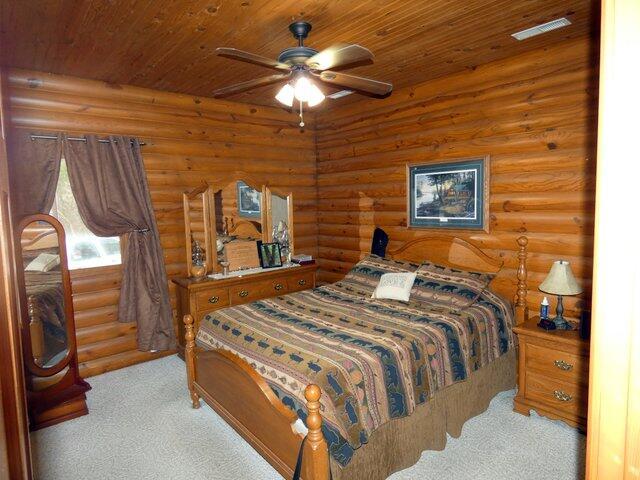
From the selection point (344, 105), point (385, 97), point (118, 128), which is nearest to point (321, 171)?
point (344, 105)

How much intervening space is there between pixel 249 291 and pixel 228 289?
275mm

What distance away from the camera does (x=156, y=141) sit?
4555mm

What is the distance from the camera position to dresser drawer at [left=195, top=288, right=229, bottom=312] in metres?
4.39

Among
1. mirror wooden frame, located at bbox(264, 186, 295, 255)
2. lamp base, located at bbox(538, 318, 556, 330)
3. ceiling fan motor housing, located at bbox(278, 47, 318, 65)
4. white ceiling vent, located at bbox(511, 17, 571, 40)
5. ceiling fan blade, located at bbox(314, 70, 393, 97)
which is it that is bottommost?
lamp base, located at bbox(538, 318, 556, 330)

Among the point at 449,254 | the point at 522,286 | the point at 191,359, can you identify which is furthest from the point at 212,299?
the point at 522,286

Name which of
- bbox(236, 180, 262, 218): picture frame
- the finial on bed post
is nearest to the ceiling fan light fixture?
the finial on bed post

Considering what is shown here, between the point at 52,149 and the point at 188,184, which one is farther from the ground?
the point at 52,149

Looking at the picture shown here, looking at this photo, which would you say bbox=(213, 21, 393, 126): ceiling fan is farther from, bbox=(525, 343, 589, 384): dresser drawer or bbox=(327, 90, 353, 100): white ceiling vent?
bbox=(525, 343, 589, 384): dresser drawer

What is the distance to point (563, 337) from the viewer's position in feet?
10.0

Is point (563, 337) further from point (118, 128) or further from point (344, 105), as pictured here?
point (118, 128)

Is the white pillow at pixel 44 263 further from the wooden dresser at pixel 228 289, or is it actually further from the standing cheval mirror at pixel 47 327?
the wooden dresser at pixel 228 289

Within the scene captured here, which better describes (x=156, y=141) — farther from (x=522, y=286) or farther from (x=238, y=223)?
(x=522, y=286)

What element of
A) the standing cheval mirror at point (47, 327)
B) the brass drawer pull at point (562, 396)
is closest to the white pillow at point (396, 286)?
the brass drawer pull at point (562, 396)

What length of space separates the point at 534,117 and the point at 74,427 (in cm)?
475
